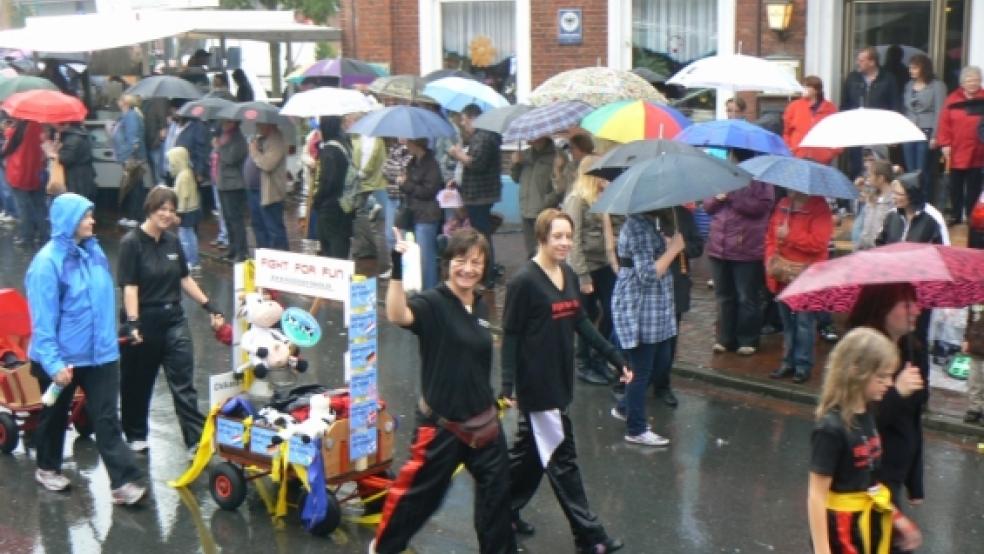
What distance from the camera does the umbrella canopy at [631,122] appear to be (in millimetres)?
→ 11391

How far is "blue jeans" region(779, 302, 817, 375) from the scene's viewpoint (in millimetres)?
10344

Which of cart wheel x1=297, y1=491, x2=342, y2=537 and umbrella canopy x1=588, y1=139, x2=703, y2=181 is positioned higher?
umbrella canopy x1=588, y1=139, x2=703, y2=181

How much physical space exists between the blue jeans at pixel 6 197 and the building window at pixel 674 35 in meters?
8.52

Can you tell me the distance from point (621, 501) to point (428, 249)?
5.73 metres

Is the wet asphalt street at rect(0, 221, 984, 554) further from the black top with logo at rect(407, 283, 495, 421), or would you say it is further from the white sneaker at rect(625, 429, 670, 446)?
the black top with logo at rect(407, 283, 495, 421)

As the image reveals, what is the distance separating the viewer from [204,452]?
8195mm

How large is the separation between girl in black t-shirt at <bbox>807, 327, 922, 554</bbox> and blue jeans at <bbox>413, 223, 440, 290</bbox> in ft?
26.9

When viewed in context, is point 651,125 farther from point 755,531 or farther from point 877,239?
point 755,531

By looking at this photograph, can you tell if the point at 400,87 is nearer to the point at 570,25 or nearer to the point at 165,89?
the point at 570,25

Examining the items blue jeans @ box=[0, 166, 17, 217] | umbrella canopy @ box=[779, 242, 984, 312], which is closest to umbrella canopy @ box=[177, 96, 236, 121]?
blue jeans @ box=[0, 166, 17, 217]

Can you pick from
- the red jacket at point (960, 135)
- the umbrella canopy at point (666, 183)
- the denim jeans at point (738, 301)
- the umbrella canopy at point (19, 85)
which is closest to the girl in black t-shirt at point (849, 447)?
the umbrella canopy at point (666, 183)

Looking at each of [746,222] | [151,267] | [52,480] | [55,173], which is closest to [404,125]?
[746,222]

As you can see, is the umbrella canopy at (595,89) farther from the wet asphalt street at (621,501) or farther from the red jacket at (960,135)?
the wet asphalt street at (621,501)

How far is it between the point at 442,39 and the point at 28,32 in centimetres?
567
